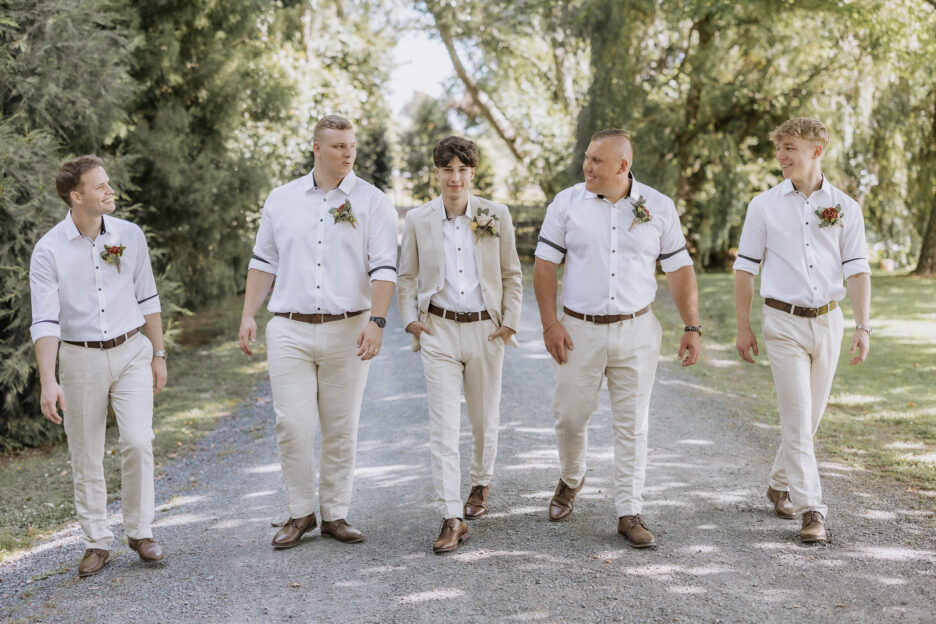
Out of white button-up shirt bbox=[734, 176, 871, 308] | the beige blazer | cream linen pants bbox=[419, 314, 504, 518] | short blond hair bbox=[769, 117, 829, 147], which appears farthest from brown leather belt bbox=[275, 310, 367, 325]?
short blond hair bbox=[769, 117, 829, 147]

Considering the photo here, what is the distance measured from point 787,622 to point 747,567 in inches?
25.4

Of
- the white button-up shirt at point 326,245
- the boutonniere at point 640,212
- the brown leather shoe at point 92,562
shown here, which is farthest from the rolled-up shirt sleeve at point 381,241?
the brown leather shoe at point 92,562

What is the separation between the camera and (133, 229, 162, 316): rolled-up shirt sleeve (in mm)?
4977

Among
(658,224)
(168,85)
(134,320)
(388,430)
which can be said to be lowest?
(388,430)

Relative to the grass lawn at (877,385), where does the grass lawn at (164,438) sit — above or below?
below

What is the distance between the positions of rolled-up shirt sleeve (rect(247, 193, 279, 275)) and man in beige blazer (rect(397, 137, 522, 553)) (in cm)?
76

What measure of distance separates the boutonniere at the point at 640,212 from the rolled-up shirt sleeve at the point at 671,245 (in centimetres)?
15

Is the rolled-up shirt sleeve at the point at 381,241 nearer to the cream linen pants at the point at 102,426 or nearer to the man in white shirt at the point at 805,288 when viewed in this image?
the cream linen pants at the point at 102,426

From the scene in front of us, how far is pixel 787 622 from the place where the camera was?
3.82 metres

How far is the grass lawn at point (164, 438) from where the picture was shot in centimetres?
638

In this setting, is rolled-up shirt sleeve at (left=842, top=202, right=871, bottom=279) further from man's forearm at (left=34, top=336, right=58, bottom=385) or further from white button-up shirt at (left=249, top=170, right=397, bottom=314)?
man's forearm at (left=34, top=336, right=58, bottom=385)

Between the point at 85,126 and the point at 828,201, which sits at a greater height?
the point at 85,126

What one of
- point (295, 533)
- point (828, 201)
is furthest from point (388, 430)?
point (828, 201)

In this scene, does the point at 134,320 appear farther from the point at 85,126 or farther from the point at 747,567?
the point at 85,126
